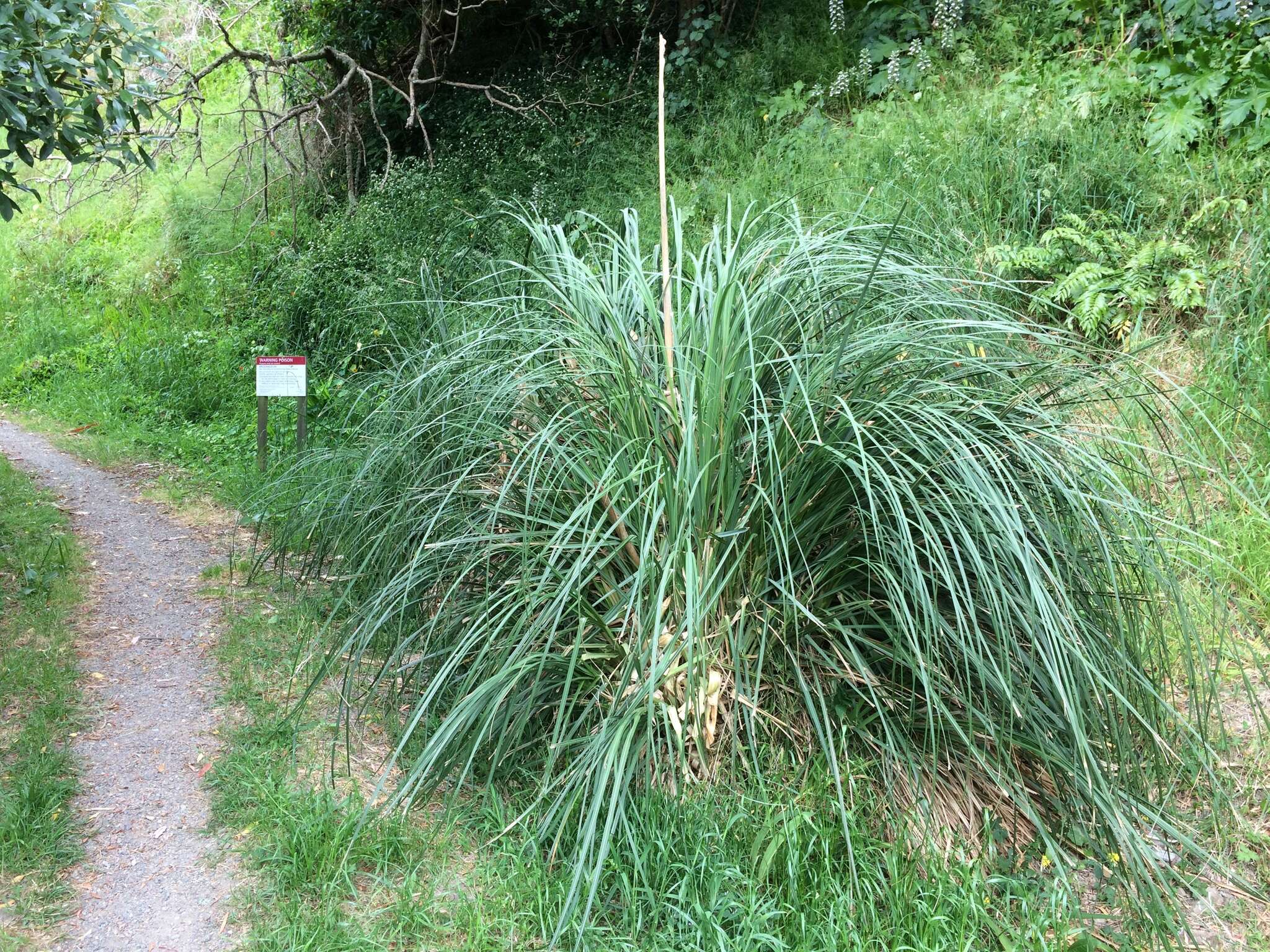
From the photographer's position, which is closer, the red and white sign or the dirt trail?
the dirt trail

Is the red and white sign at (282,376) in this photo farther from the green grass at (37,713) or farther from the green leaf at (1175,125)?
the green leaf at (1175,125)

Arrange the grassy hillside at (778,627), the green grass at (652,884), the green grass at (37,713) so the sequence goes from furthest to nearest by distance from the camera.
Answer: the green grass at (37,713), the grassy hillside at (778,627), the green grass at (652,884)

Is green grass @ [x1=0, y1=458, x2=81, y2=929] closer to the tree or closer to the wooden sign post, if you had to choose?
the wooden sign post

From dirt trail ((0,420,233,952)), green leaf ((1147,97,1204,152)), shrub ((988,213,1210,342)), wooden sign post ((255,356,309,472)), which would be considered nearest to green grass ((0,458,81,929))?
dirt trail ((0,420,233,952))

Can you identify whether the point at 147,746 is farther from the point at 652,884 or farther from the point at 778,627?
the point at 778,627

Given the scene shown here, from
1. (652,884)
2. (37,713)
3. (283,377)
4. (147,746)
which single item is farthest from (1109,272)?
(37,713)

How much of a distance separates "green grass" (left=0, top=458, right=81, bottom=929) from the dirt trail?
0.07 metres

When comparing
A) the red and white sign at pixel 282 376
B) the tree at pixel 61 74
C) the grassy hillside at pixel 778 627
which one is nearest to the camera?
the grassy hillside at pixel 778 627

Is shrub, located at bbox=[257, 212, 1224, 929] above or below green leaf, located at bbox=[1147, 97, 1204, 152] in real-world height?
below

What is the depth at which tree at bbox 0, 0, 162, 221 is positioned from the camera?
4035 millimetres

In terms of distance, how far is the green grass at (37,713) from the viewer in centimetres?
320

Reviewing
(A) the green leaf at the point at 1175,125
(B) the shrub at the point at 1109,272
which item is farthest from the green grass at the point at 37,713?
(A) the green leaf at the point at 1175,125

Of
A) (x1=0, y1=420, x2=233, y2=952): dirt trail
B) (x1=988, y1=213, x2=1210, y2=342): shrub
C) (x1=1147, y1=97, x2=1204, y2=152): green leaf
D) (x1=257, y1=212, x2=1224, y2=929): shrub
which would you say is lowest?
(x1=0, y1=420, x2=233, y2=952): dirt trail

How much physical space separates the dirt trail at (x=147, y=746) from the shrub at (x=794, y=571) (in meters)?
0.75
